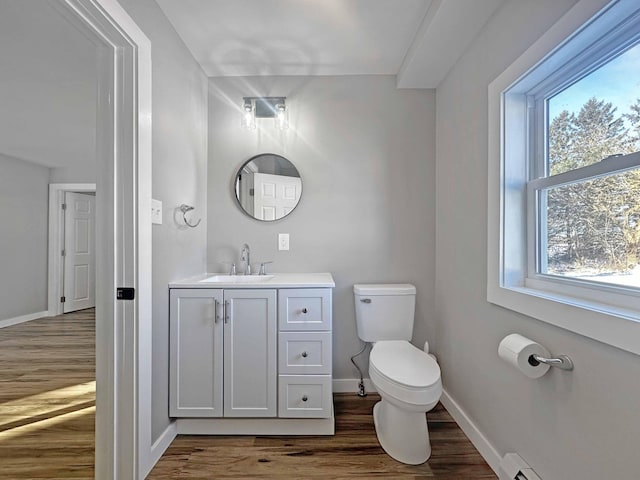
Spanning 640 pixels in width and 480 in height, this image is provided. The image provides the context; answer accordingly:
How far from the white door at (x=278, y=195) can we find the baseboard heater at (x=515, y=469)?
180cm

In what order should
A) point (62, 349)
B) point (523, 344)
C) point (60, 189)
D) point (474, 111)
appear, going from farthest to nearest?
point (60, 189)
point (62, 349)
point (474, 111)
point (523, 344)

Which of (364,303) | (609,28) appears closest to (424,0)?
(609,28)

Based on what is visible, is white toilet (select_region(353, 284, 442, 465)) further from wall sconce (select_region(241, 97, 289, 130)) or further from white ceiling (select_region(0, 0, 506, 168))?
white ceiling (select_region(0, 0, 506, 168))

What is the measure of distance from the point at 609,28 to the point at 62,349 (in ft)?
15.0

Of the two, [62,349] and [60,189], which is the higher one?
[60,189]

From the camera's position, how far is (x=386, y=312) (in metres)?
2.09

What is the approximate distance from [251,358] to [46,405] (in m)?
1.56

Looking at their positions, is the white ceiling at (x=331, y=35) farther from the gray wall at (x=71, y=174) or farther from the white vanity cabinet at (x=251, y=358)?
the gray wall at (x=71, y=174)

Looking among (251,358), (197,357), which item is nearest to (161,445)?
(197,357)

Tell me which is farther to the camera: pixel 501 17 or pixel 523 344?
pixel 501 17

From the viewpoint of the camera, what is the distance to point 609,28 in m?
1.01

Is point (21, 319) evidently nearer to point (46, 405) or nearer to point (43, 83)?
point (46, 405)

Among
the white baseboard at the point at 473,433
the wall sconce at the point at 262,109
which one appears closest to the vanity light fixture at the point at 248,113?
the wall sconce at the point at 262,109

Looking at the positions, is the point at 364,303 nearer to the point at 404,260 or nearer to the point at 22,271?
the point at 404,260
